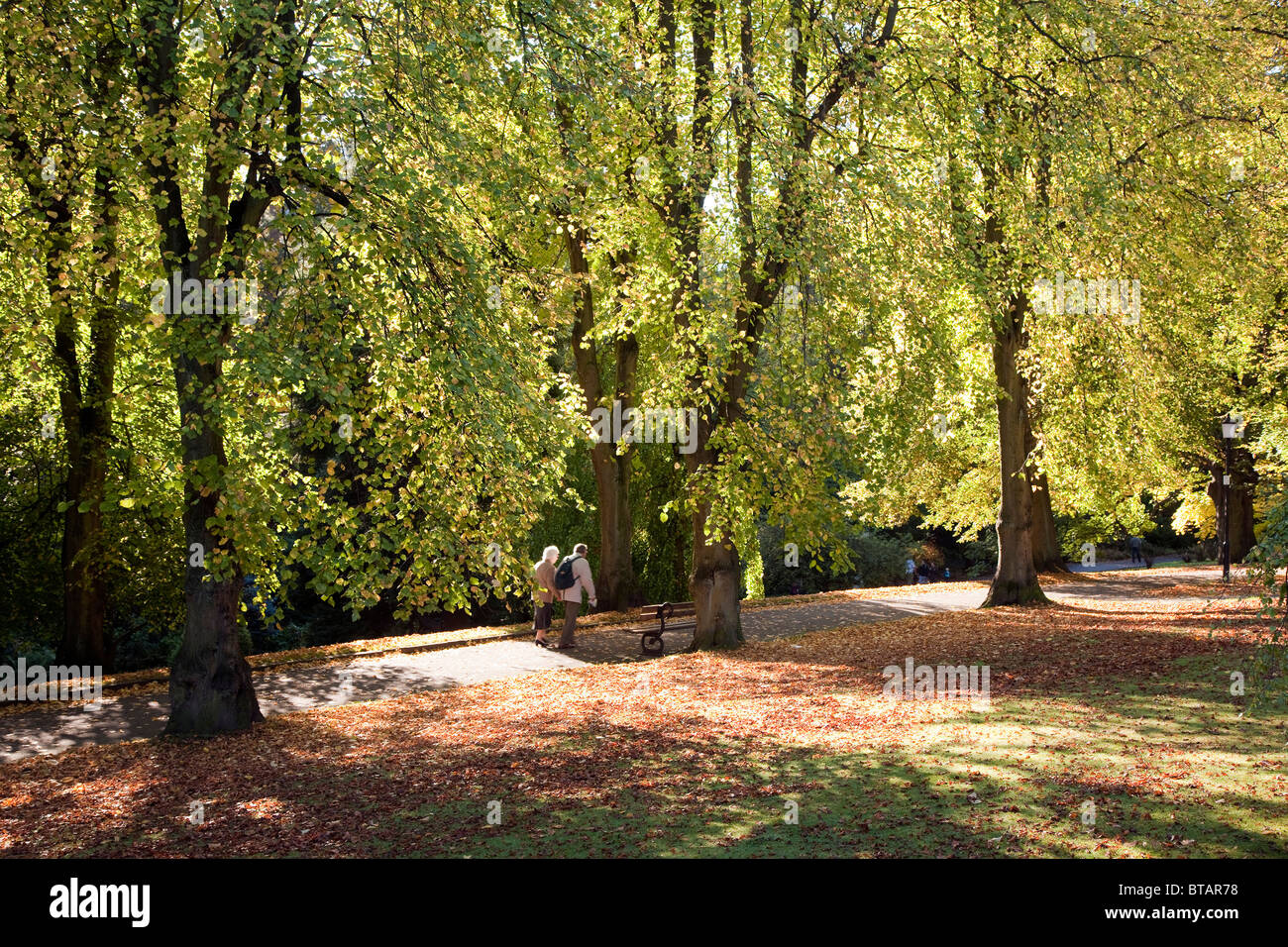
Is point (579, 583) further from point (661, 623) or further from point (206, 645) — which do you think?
point (206, 645)

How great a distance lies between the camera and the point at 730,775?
905 cm

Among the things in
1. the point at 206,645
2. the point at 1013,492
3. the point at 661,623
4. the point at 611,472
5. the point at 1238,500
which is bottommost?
the point at 661,623

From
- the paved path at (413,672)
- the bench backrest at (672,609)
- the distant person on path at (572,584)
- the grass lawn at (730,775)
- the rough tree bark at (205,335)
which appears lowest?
the paved path at (413,672)

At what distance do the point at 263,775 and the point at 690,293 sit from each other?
26.1 feet

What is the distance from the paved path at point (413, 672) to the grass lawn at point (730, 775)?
3.90 ft

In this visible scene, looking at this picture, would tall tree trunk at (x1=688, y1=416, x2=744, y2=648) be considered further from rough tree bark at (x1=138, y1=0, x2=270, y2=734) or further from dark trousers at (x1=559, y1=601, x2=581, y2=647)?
rough tree bark at (x1=138, y1=0, x2=270, y2=734)

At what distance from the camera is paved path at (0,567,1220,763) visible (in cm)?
1282

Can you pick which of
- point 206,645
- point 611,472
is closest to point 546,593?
point 611,472

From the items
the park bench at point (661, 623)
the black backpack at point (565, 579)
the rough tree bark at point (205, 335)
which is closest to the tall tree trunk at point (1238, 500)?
the park bench at point (661, 623)

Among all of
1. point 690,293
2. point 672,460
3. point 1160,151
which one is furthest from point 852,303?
point 672,460

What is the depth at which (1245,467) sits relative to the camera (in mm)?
35625

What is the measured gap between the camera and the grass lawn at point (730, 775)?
7.08 meters

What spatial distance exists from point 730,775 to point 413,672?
9602 millimetres

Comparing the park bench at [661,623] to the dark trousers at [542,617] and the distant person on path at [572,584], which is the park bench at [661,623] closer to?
the distant person on path at [572,584]
